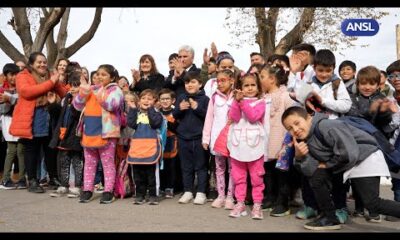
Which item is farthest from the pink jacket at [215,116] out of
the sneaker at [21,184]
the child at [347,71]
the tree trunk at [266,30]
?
the tree trunk at [266,30]

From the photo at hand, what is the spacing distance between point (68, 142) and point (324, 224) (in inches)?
142

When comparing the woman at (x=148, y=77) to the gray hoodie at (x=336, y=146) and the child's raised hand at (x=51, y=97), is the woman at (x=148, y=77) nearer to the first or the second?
the child's raised hand at (x=51, y=97)

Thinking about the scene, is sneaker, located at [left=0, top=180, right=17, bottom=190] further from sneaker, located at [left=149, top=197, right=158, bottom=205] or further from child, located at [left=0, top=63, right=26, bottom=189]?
sneaker, located at [left=149, top=197, right=158, bottom=205]

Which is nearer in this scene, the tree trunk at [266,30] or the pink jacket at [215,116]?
the pink jacket at [215,116]

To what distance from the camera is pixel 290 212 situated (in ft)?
16.9

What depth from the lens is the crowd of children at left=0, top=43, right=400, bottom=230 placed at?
429 centimetres

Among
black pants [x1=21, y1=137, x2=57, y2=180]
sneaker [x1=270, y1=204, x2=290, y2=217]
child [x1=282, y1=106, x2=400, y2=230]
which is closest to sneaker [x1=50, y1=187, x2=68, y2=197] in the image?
black pants [x1=21, y1=137, x2=57, y2=180]

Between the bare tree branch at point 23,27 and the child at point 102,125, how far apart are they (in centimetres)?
1030

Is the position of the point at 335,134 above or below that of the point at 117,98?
below

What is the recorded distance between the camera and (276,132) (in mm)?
5094

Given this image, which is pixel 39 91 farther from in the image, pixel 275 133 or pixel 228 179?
pixel 275 133

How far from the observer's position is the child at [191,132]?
18.8 ft
